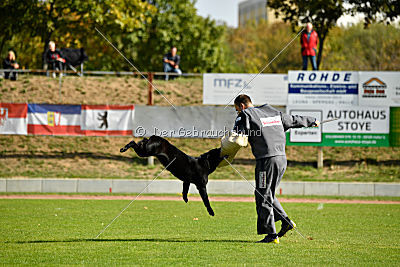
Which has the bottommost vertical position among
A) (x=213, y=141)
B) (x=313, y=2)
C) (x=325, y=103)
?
(x=213, y=141)

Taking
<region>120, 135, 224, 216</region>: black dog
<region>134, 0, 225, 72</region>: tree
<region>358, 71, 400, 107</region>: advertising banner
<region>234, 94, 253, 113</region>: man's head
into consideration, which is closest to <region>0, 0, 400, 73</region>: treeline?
<region>134, 0, 225, 72</region>: tree

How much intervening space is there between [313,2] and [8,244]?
1934cm

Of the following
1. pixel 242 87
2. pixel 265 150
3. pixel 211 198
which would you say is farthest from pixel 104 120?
pixel 265 150

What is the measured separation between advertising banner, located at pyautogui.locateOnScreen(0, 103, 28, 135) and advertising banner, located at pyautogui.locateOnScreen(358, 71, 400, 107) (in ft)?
39.9

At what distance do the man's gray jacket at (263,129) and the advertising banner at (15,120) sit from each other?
14.7 m

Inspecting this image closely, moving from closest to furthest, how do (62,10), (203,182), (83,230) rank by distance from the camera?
(203,182)
(83,230)
(62,10)

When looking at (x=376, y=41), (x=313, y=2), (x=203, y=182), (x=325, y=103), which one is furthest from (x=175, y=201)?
(x=376, y=41)

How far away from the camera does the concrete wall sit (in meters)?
19.4

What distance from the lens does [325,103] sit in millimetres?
21734

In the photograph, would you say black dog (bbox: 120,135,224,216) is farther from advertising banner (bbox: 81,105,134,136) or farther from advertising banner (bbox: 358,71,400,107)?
advertising banner (bbox: 358,71,400,107)

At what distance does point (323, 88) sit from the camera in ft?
71.6

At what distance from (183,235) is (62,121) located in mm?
12716

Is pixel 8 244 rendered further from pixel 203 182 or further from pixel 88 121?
pixel 88 121

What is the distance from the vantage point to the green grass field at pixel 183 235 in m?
7.73
